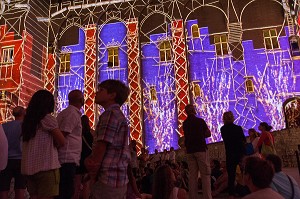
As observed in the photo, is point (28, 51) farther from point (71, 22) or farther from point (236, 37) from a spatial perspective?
point (236, 37)

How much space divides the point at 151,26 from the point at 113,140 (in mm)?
13215

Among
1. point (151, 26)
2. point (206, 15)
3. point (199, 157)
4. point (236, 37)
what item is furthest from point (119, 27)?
point (199, 157)

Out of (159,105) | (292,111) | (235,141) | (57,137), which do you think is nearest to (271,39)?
(292,111)

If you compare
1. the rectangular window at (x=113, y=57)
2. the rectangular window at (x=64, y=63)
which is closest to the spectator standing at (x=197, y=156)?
the rectangular window at (x=113, y=57)

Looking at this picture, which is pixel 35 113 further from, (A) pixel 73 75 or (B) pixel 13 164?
(A) pixel 73 75

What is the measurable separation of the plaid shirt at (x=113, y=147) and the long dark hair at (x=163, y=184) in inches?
35.0

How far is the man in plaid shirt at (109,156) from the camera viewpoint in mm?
2105

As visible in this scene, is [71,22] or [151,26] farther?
[71,22]

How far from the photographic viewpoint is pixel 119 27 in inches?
596

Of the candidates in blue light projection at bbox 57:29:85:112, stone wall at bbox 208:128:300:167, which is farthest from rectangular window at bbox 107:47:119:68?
stone wall at bbox 208:128:300:167

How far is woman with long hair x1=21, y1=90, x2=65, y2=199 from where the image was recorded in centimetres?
259

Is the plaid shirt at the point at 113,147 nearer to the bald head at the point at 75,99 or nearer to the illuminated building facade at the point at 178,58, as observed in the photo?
the bald head at the point at 75,99

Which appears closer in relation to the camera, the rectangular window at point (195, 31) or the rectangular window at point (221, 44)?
the rectangular window at point (221, 44)

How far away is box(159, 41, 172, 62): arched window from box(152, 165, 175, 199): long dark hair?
11343mm
